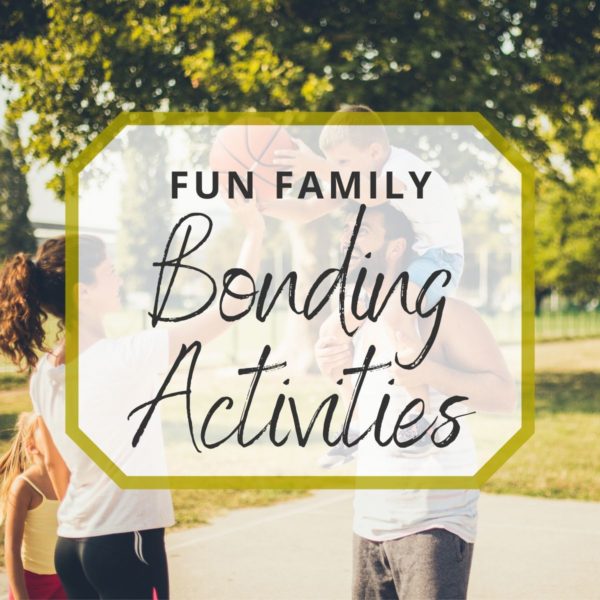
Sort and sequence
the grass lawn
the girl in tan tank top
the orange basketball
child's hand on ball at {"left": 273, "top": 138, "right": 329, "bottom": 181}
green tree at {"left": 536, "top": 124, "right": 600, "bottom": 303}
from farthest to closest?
green tree at {"left": 536, "top": 124, "right": 600, "bottom": 303} < the grass lawn < the orange basketball < child's hand on ball at {"left": 273, "top": 138, "right": 329, "bottom": 181} < the girl in tan tank top

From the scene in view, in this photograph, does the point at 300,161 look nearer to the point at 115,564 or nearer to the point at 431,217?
the point at 431,217

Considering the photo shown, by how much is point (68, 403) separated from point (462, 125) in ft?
42.0

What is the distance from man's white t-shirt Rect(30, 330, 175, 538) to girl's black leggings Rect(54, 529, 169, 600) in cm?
3

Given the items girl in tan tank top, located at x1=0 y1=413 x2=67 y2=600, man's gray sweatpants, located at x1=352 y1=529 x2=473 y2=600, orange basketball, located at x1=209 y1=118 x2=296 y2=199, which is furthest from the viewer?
orange basketball, located at x1=209 y1=118 x2=296 y2=199

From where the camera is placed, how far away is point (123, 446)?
10.1ft

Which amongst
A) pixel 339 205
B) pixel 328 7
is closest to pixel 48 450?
pixel 339 205

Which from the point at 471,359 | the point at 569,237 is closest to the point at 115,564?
the point at 471,359

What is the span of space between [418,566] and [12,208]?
27.3 meters

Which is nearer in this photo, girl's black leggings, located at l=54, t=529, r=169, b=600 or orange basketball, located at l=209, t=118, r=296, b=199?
girl's black leggings, located at l=54, t=529, r=169, b=600

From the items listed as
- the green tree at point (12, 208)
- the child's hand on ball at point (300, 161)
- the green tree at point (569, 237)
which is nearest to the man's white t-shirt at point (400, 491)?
the child's hand on ball at point (300, 161)

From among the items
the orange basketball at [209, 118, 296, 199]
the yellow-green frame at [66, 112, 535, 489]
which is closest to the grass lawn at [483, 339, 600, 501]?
the yellow-green frame at [66, 112, 535, 489]

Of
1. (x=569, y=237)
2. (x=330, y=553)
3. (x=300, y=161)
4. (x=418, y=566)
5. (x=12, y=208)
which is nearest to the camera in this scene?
(x=418, y=566)

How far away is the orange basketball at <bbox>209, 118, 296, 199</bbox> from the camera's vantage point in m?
4.50

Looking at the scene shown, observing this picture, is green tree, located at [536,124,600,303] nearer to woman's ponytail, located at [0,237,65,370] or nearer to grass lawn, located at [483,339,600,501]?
grass lawn, located at [483,339,600,501]
